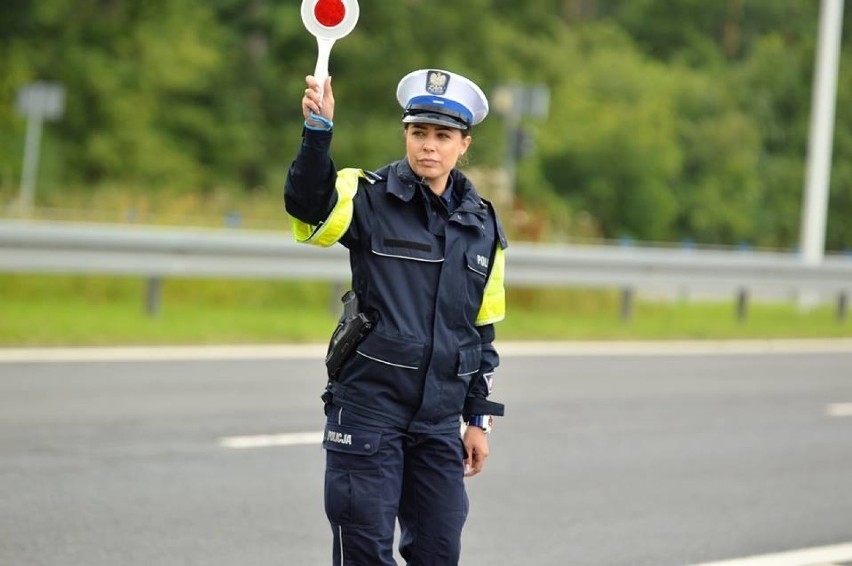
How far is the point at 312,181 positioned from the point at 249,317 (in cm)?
1111

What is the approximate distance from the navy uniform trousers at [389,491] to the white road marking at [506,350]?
7064mm

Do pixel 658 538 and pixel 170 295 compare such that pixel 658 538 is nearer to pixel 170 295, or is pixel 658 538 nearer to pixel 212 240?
pixel 212 240

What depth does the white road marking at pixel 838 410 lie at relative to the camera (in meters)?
11.9

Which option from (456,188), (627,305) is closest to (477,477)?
(456,188)

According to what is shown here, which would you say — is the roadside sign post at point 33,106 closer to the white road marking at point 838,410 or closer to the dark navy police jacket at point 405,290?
the white road marking at point 838,410

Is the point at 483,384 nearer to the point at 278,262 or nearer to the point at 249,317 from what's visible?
the point at 278,262

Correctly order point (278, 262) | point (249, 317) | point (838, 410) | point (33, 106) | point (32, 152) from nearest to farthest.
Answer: point (838, 410)
point (278, 262)
point (249, 317)
point (33, 106)
point (32, 152)

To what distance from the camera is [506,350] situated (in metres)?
14.3

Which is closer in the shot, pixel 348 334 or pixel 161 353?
pixel 348 334

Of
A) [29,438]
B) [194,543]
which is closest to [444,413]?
[194,543]

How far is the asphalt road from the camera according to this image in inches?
Answer: 264

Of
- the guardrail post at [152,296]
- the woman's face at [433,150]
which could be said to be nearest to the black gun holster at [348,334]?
the woman's face at [433,150]

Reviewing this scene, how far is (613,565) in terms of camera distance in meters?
6.62

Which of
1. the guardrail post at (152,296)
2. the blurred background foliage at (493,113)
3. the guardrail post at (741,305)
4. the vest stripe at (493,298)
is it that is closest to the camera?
the vest stripe at (493,298)
